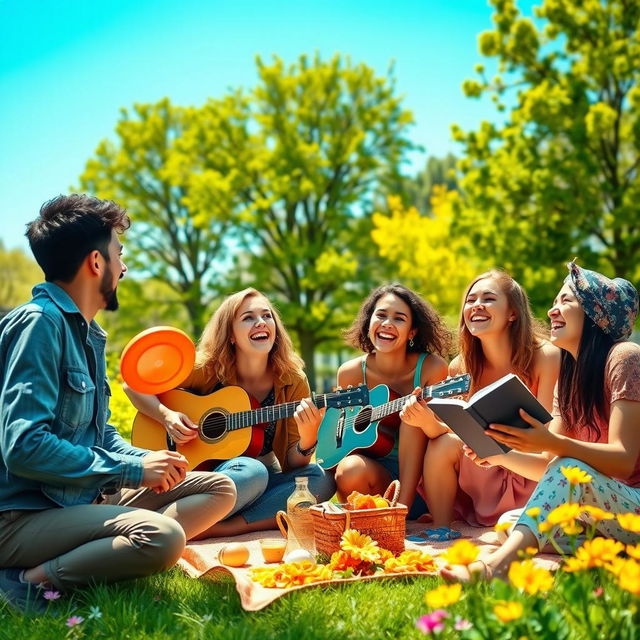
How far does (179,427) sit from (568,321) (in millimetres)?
2537

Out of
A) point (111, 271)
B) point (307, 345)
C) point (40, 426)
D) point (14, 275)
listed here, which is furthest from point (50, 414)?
point (14, 275)

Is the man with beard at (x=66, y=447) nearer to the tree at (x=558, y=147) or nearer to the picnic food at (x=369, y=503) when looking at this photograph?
the picnic food at (x=369, y=503)

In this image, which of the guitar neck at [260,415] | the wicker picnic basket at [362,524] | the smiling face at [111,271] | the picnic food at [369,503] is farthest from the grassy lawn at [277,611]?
the guitar neck at [260,415]

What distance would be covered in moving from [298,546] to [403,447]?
114 centimetres

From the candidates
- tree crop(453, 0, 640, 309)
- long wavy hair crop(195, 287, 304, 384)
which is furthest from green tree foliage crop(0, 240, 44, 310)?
long wavy hair crop(195, 287, 304, 384)

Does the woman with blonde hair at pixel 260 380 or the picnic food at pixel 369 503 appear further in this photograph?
the woman with blonde hair at pixel 260 380

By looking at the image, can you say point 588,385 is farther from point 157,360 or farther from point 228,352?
point 157,360

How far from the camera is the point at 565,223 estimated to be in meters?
14.6

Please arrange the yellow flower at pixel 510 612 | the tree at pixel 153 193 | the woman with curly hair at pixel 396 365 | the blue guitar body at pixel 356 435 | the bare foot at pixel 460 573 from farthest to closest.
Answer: the tree at pixel 153 193, the blue guitar body at pixel 356 435, the woman with curly hair at pixel 396 365, the bare foot at pixel 460 573, the yellow flower at pixel 510 612

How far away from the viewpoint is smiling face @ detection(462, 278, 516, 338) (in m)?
4.64

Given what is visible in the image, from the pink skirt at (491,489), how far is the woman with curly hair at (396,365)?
0.33 metres

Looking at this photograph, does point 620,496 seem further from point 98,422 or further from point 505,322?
point 98,422

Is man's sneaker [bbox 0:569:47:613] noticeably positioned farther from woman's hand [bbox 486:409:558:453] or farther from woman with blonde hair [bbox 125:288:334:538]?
woman's hand [bbox 486:409:558:453]

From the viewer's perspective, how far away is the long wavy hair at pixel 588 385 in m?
3.56
